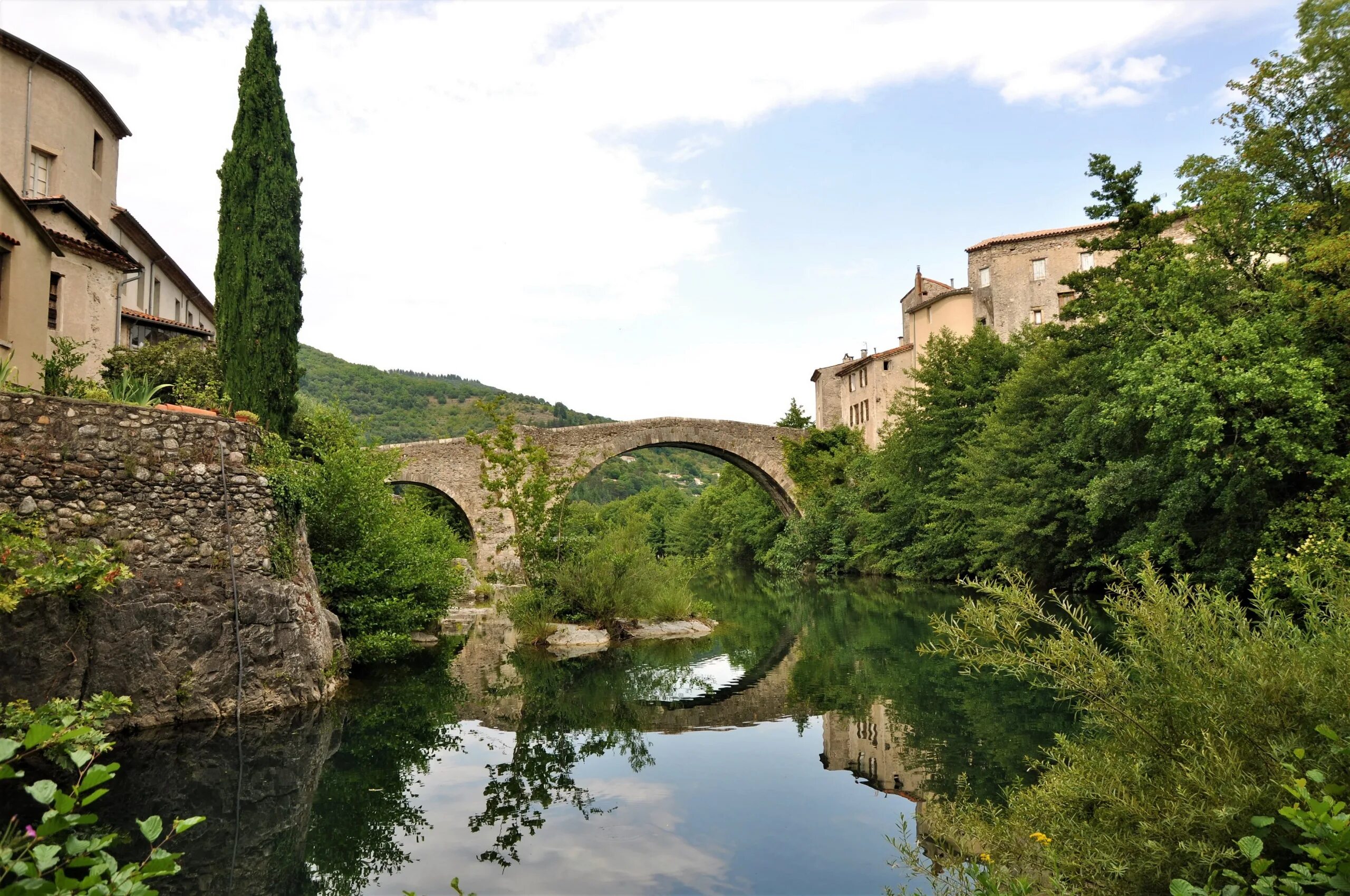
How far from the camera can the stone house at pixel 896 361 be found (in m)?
39.8

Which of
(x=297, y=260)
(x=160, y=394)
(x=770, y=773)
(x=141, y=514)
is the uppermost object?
(x=297, y=260)

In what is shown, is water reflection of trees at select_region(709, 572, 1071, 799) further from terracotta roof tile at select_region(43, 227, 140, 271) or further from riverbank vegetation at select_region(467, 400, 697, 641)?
terracotta roof tile at select_region(43, 227, 140, 271)

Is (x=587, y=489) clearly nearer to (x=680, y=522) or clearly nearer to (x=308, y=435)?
(x=680, y=522)

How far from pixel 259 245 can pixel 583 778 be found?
35.4 ft

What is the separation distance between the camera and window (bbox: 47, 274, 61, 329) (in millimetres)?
15305

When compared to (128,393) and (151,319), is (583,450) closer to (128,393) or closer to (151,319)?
(151,319)

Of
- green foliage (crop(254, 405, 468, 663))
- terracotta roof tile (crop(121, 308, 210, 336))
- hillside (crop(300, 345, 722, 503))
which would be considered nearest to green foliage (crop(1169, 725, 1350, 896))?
green foliage (crop(254, 405, 468, 663))

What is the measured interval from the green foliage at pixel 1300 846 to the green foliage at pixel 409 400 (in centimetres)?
5905

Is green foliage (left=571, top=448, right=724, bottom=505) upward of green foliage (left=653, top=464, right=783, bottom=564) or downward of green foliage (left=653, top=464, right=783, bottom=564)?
upward

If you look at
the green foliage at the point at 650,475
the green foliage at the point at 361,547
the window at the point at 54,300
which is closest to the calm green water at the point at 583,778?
the green foliage at the point at 361,547

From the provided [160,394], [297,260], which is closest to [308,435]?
[297,260]

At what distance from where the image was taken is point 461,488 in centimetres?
3028

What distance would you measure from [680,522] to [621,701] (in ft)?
152

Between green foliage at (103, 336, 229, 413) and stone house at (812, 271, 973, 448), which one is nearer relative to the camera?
green foliage at (103, 336, 229, 413)
